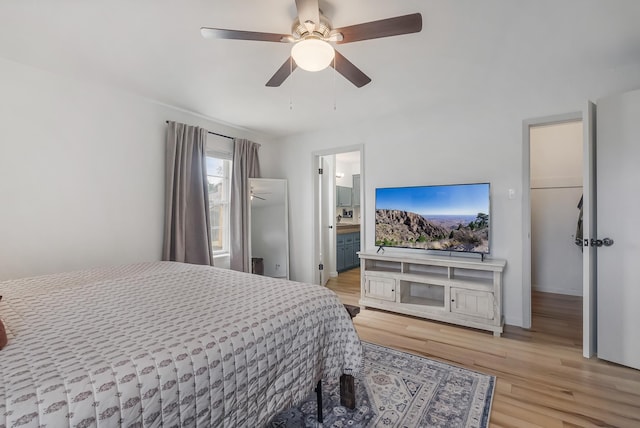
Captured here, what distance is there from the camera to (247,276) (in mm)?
2064

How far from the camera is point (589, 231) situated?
2.36 meters

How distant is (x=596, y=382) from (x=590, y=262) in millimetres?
858

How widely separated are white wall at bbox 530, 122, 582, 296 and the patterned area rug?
3024 mm

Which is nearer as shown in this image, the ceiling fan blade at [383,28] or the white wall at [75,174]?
the ceiling fan blade at [383,28]

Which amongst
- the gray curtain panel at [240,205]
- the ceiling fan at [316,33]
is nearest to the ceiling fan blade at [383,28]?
the ceiling fan at [316,33]

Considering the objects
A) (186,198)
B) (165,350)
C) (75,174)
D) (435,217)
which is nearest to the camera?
(165,350)

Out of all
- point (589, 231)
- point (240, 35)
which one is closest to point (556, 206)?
point (589, 231)

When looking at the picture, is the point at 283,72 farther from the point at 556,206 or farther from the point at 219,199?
the point at 556,206

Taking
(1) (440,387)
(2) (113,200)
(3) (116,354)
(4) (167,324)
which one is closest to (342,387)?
(1) (440,387)

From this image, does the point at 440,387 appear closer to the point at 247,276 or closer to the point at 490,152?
the point at 247,276

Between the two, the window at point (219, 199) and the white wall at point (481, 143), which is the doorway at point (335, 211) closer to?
the white wall at point (481, 143)

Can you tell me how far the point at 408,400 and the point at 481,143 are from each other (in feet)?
8.67

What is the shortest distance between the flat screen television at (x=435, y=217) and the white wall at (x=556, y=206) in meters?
2.02

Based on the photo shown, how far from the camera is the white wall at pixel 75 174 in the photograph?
237cm
